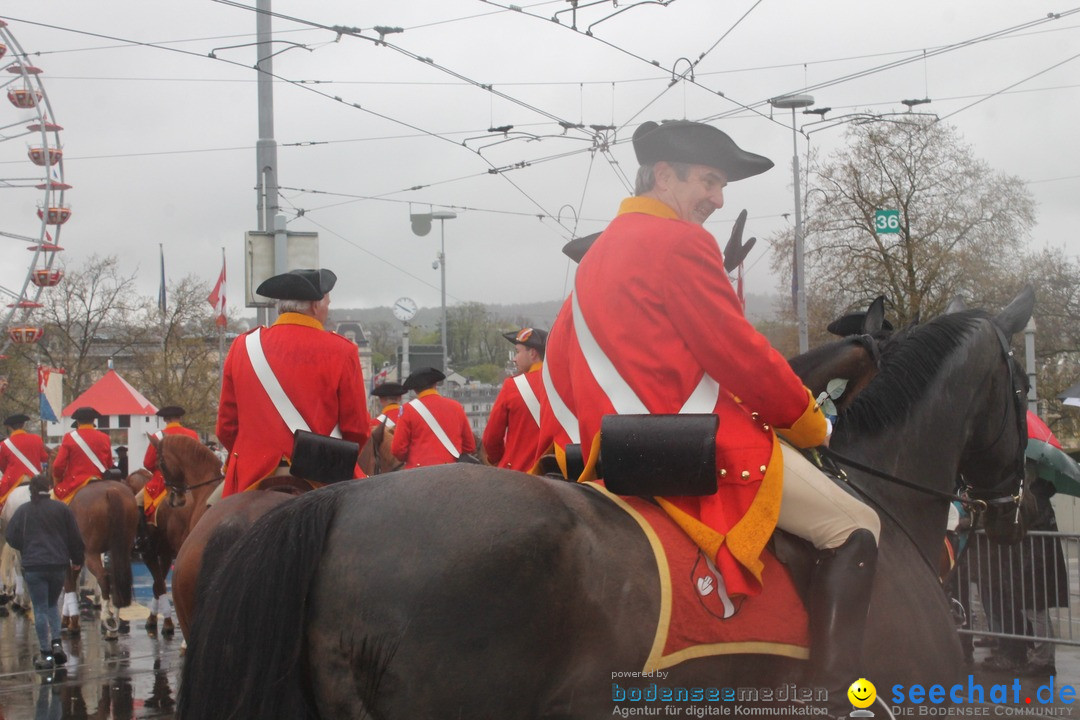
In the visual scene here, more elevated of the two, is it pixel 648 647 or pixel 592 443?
pixel 592 443

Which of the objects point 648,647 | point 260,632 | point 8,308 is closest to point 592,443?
point 648,647

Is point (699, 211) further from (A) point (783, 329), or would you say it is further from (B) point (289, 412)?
(A) point (783, 329)

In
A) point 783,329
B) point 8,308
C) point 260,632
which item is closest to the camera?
point 260,632

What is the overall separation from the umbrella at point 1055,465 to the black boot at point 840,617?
4987mm

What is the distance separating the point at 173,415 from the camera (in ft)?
44.8

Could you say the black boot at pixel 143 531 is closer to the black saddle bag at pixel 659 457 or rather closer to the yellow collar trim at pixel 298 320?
the yellow collar trim at pixel 298 320

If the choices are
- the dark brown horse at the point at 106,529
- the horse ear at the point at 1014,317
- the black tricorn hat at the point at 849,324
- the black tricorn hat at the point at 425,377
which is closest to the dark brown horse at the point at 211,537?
the horse ear at the point at 1014,317

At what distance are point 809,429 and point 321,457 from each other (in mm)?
2948

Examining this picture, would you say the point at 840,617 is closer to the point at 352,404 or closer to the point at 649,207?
the point at 649,207

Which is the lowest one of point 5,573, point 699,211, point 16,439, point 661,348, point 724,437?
point 5,573

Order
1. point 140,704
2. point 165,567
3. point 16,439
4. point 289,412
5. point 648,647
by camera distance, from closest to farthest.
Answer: point 648,647 → point 289,412 → point 140,704 → point 165,567 → point 16,439

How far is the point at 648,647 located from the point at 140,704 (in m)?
7.11

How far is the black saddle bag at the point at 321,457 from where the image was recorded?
237 inches

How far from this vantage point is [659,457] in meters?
3.62
